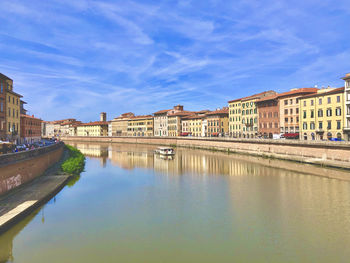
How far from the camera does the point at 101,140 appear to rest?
14900cm

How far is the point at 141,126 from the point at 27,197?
395 feet

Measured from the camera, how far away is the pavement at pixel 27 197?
17391 mm

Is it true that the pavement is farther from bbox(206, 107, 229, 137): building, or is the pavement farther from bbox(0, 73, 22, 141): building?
bbox(206, 107, 229, 137): building

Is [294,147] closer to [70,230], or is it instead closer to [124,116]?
[70,230]

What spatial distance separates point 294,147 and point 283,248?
125 ft

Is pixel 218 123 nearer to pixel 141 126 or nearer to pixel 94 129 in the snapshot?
pixel 141 126

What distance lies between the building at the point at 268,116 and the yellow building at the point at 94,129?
4453 inches

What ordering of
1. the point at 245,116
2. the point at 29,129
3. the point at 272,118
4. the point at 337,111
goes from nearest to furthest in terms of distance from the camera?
the point at 337,111 → the point at 29,129 → the point at 272,118 → the point at 245,116

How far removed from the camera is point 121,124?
15650cm

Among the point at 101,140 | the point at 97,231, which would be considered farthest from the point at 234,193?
the point at 101,140

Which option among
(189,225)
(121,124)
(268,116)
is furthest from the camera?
(121,124)

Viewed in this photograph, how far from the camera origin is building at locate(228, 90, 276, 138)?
3147 inches

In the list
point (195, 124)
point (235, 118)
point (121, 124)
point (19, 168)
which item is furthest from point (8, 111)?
point (121, 124)

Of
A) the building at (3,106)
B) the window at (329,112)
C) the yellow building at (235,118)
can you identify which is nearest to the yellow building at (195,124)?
the yellow building at (235,118)
